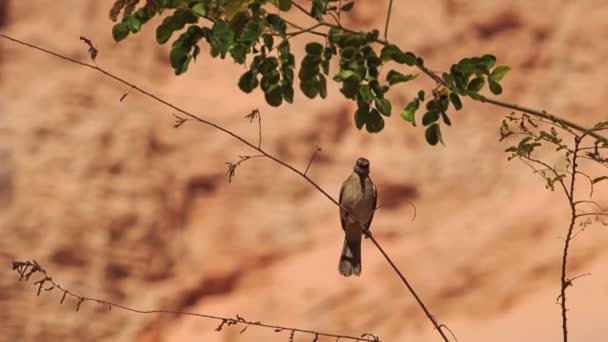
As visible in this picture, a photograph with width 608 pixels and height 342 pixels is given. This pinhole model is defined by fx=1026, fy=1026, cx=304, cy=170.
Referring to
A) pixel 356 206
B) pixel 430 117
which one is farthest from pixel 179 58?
pixel 356 206

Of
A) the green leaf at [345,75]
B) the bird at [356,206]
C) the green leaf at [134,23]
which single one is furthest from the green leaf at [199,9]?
the bird at [356,206]

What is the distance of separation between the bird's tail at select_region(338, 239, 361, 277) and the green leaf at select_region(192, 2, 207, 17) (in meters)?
2.62

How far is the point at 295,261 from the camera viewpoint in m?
5.58

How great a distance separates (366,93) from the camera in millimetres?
1743

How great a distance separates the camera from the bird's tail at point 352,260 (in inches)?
170

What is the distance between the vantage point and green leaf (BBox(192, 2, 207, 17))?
1.75 meters

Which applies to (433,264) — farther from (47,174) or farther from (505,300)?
(47,174)

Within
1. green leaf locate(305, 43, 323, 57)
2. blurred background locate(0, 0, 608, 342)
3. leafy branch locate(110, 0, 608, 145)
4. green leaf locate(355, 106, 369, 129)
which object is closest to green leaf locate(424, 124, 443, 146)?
leafy branch locate(110, 0, 608, 145)

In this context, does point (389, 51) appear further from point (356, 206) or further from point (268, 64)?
point (356, 206)

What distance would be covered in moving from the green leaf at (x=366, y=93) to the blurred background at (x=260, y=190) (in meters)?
3.54

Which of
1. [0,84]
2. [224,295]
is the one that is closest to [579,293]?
[224,295]

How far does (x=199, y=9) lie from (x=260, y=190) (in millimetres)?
3951

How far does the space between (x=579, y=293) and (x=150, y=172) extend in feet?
7.71

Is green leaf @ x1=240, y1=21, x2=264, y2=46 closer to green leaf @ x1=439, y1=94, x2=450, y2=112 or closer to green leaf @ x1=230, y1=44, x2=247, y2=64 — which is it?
green leaf @ x1=230, y1=44, x2=247, y2=64
